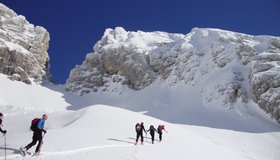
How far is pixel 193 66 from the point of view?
290 ft

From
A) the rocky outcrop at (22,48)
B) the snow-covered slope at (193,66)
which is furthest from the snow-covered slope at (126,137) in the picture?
the rocky outcrop at (22,48)

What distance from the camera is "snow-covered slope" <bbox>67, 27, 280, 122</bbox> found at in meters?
68.4

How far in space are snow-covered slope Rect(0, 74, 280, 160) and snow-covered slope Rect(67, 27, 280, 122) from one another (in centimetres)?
663

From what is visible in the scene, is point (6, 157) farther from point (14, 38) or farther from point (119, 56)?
→ point (14, 38)

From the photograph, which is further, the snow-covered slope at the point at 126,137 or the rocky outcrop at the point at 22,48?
the rocky outcrop at the point at 22,48

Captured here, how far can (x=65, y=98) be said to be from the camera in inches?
3681

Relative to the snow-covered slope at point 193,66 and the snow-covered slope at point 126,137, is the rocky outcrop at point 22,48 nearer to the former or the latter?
the snow-covered slope at point 193,66

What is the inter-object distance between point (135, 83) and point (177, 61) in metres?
14.2

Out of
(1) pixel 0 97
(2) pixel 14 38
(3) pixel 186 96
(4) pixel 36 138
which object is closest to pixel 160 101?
(3) pixel 186 96

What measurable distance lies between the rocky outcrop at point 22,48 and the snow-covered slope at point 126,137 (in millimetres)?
50396

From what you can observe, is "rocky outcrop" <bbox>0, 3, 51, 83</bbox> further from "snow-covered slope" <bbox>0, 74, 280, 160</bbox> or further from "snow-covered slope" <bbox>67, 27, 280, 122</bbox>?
"snow-covered slope" <bbox>0, 74, 280, 160</bbox>

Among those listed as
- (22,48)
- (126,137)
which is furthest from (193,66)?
(126,137)

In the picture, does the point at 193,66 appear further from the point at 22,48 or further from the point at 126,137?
the point at 126,137

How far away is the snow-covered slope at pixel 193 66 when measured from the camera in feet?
225
